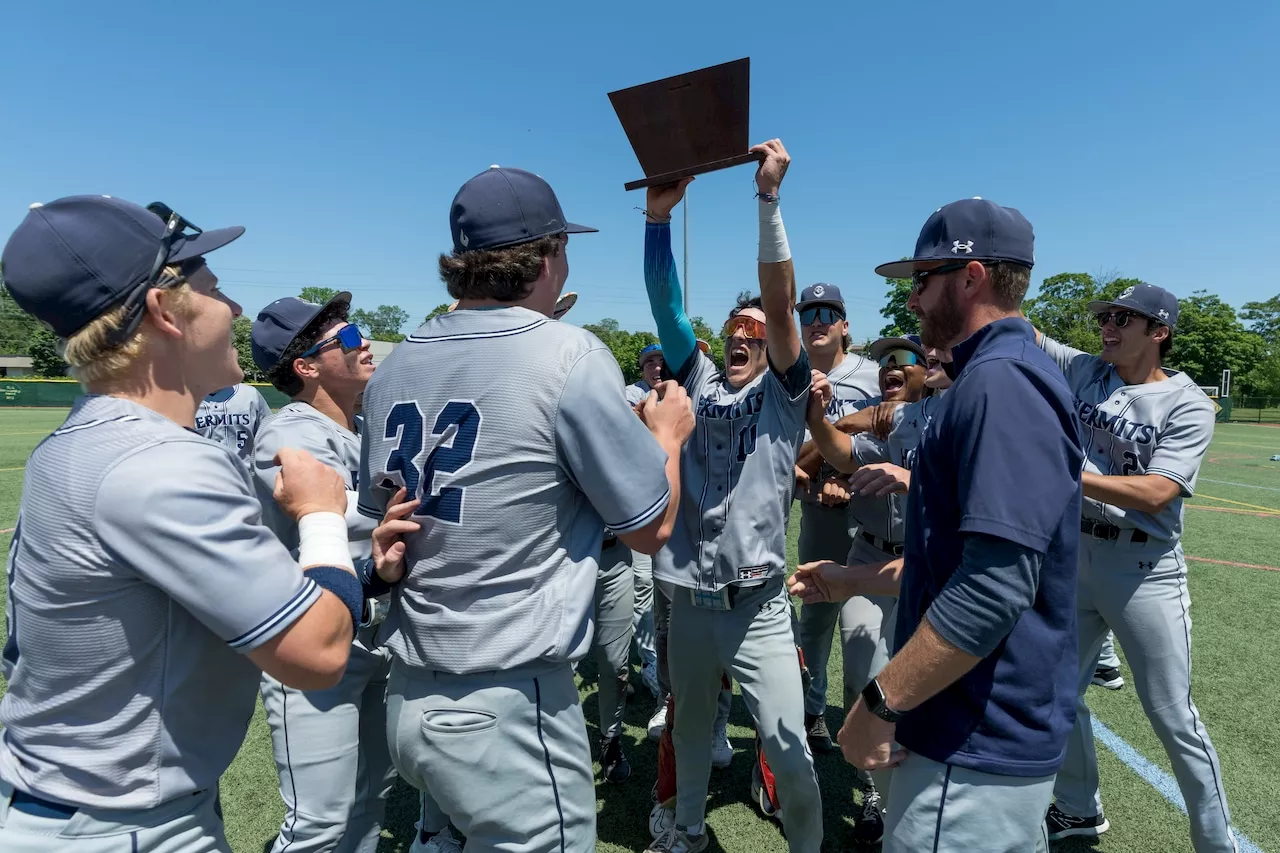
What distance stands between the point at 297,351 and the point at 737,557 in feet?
6.93

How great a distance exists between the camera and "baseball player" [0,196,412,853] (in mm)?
1392

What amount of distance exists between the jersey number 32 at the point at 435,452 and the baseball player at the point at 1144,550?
8.85 ft

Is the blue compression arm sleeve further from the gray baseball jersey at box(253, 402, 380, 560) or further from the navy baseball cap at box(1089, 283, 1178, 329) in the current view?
the navy baseball cap at box(1089, 283, 1178, 329)

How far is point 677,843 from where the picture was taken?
3.45 meters

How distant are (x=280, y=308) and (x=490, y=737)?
2248 millimetres

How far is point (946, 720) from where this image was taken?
184cm

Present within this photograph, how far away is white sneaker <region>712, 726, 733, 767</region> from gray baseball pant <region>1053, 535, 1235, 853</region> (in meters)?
1.75

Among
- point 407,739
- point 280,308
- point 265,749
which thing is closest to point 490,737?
point 407,739

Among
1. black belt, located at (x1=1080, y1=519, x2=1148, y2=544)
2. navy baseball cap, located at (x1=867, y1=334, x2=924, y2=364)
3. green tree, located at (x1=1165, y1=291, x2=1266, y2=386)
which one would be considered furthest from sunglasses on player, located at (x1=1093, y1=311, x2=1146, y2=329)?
green tree, located at (x1=1165, y1=291, x2=1266, y2=386)

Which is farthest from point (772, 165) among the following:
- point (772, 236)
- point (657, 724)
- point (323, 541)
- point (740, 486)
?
point (657, 724)

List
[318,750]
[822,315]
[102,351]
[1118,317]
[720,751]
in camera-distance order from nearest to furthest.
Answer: [102,351] < [318,750] < [1118,317] < [720,751] < [822,315]

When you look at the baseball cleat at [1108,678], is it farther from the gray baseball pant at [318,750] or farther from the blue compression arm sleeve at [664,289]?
the gray baseball pant at [318,750]

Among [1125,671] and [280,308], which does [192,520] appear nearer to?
[280,308]

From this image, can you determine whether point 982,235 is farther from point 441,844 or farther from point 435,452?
point 441,844
